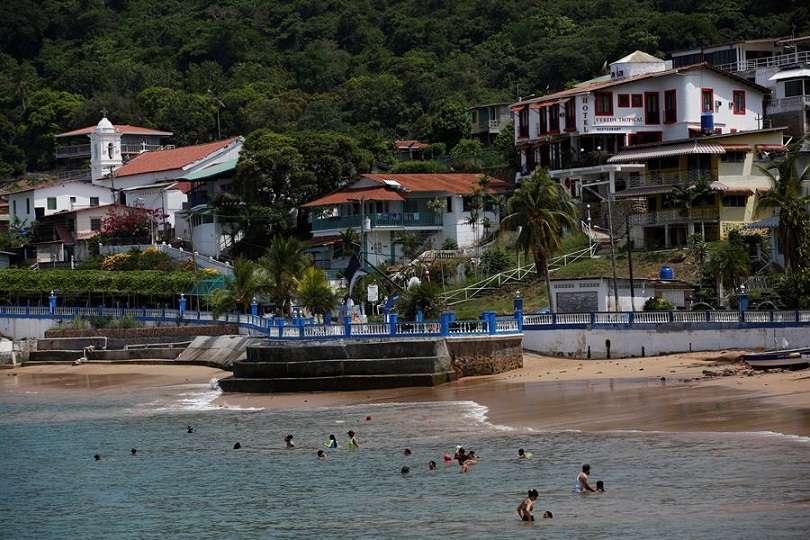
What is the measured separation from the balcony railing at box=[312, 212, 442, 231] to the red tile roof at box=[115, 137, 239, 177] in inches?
890

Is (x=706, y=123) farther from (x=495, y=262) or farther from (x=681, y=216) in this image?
(x=495, y=262)

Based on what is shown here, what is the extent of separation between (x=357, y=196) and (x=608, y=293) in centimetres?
2603

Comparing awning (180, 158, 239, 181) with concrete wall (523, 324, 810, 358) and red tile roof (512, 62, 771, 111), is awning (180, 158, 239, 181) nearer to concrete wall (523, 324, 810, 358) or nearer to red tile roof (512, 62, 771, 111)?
red tile roof (512, 62, 771, 111)

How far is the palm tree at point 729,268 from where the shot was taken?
57.0m

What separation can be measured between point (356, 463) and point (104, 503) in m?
6.68

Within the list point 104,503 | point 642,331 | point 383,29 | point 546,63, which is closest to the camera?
point 104,503

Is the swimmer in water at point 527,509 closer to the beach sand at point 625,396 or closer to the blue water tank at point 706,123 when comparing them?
the beach sand at point 625,396

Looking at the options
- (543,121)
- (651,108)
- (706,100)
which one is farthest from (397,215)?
(706,100)

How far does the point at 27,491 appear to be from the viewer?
1550 inches

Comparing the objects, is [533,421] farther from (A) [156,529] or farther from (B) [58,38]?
(B) [58,38]

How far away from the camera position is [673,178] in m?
71.6

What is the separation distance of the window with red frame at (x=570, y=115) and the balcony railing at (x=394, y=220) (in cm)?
884

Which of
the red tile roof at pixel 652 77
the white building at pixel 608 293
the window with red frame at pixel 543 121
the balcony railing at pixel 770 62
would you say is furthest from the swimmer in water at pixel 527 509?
the balcony railing at pixel 770 62

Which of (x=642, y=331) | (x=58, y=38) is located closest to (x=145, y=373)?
(x=642, y=331)
